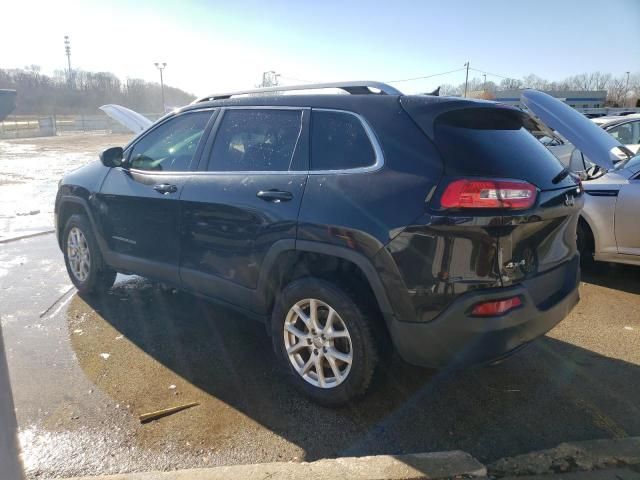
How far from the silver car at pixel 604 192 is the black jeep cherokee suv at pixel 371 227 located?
2.27 m

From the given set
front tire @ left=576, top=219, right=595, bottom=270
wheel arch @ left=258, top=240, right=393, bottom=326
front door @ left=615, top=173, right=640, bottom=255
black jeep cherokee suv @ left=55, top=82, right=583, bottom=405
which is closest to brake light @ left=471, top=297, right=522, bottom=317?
black jeep cherokee suv @ left=55, top=82, right=583, bottom=405

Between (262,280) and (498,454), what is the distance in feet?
5.57

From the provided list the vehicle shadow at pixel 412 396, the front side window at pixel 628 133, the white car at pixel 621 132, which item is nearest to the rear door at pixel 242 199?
the vehicle shadow at pixel 412 396

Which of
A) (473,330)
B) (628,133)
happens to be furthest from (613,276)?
(628,133)

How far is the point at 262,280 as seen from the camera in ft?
10.8

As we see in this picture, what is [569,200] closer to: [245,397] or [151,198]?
[245,397]

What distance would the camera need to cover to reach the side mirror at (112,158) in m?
4.51

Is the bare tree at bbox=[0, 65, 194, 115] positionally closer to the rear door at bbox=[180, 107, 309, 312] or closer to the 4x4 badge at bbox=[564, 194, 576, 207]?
the rear door at bbox=[180, 107, 309, 312]

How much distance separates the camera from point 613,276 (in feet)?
18.4

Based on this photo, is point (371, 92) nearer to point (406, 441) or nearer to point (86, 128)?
point (406, 441)

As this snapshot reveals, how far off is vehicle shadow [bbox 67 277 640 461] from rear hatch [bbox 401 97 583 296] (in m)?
0.75

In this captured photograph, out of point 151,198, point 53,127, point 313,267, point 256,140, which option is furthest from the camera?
point 53,127

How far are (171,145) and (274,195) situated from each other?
58.8 inches

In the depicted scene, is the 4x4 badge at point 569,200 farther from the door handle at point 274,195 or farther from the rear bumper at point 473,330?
the door handle at point 274,195
